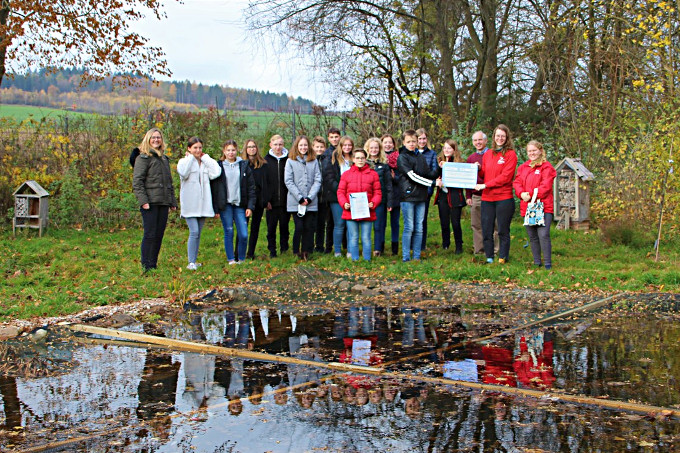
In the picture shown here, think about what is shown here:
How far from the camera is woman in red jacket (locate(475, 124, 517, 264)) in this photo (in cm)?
1020

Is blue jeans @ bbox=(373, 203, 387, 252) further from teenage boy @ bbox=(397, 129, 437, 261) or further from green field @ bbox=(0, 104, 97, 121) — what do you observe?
green field @ bbox=(0, 104, 97, 121)

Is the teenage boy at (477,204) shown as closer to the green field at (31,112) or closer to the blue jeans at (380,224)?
the blue jeans at (380,224)

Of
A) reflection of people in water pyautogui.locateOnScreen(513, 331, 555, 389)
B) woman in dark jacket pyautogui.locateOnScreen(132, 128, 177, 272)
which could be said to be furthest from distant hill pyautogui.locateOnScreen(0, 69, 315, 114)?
reflection of people in water pyautogui.locateOnScreen(513, 331, 555, 389)

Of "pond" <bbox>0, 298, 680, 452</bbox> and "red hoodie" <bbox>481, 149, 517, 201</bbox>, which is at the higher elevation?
"red hoodie" <bbox>481, 149, 517, 201</bbox>

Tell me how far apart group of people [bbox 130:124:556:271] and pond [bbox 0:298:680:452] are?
3.49 metres

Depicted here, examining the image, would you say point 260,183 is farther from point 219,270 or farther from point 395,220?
point 395,220

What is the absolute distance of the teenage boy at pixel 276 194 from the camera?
11.0 metres

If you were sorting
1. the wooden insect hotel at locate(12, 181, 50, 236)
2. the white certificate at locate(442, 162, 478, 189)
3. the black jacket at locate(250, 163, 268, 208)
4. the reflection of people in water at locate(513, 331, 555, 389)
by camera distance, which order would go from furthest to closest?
the wooden insect hotel at locate(12, 181, 50, 236)
the black jacket at locate(250, 163, 268, 208)
the white certificate at locate(442, 162, 478, 189)
the reflection of people in water at locate(513, 331, 555, 389)

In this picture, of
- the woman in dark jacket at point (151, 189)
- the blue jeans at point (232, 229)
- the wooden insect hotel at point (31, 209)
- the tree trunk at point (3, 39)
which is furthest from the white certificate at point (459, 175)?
the tree trunk at point (3, 39)

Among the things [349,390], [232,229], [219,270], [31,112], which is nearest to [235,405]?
[349,390]

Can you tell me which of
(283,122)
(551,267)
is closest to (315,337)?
(551,267)

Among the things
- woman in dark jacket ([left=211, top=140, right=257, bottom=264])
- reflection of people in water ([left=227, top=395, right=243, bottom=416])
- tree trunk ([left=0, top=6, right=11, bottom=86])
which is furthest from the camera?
tree trunk ([left=0, top=6, right=11, bottom=86])

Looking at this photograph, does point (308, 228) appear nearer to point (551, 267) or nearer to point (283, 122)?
point (551, 267)

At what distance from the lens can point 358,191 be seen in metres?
10.6
